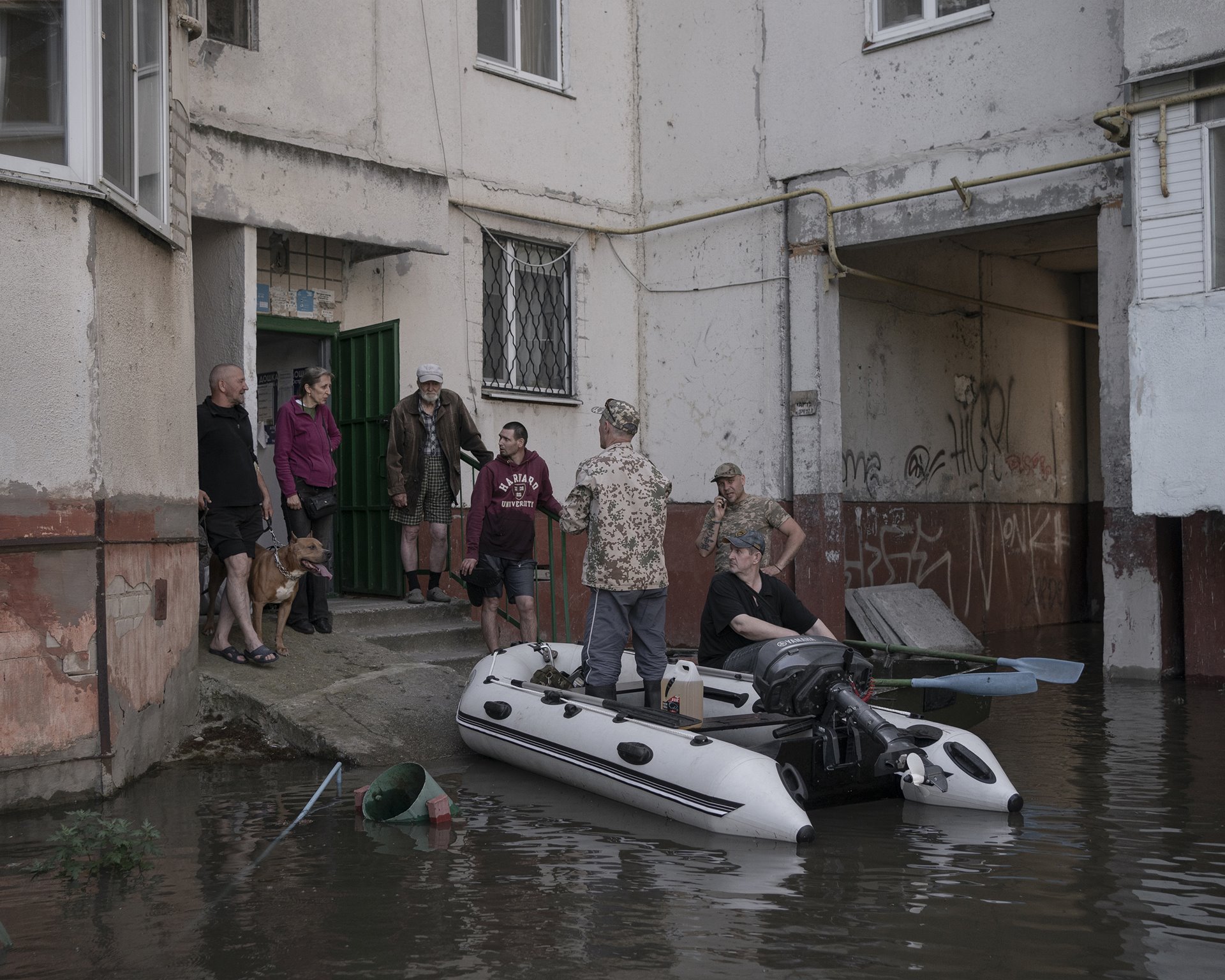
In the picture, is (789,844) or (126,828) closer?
(126,828)

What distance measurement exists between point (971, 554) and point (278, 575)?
8.54 meters

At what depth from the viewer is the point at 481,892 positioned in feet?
15.6

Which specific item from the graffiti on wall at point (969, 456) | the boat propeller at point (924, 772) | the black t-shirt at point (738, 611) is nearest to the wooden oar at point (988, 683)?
the black t-shirt at point (738, 611)

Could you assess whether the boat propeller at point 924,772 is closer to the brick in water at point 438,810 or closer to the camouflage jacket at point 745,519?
the brick in water at point 438,810

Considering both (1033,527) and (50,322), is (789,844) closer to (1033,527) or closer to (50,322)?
(50,322)

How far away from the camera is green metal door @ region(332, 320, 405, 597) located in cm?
1047

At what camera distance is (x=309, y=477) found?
8969 millimetres

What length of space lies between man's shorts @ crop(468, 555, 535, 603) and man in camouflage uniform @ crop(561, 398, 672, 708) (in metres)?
1.73

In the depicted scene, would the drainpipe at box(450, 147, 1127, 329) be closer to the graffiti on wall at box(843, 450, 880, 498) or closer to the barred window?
the barred window

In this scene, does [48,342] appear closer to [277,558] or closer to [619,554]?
[277,558]


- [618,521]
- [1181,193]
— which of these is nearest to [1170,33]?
[1181,193]

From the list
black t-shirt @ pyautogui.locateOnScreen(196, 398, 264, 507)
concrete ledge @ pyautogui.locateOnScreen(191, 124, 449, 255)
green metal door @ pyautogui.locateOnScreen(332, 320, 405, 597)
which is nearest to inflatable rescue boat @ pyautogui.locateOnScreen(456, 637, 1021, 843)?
black t-shirt @ pyautogui.locateOnScreen(196, 398, 264, 507)

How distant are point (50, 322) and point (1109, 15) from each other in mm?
8266

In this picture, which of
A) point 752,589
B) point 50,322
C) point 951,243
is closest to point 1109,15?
point 951,243
